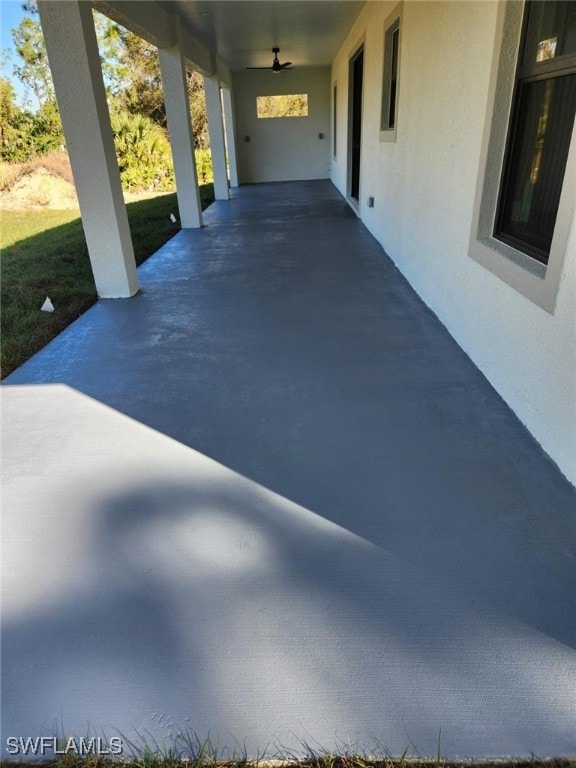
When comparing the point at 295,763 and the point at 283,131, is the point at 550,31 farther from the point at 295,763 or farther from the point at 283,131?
the point at 283,131

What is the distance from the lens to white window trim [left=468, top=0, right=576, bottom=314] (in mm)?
2045

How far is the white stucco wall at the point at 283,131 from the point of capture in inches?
A: 522

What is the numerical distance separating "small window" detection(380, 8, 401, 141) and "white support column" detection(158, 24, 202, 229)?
300 centimetres

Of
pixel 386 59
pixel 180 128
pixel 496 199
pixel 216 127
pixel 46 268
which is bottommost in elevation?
pixel 46 268

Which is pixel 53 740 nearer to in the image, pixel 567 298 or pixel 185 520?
pixel 185 520

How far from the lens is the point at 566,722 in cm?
124

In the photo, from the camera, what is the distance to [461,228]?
129 inches

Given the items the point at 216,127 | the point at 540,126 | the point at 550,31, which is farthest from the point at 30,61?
the point at 540,126

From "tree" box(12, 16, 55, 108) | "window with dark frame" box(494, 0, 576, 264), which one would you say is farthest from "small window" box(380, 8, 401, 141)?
"tree" box(12, 16, 55, 108)

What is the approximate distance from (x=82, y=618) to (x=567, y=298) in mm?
2228

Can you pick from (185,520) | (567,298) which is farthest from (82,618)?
(567,298)

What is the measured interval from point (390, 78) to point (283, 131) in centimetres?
897

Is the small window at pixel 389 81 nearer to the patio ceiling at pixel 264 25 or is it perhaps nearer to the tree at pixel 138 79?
the patio ceiling at pixel 264 25

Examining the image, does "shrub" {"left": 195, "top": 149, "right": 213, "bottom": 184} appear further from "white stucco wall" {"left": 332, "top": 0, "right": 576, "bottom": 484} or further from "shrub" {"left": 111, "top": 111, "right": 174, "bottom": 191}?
"white stucco wall" {"left": 332, "top": 0, "right": 576, "bottom": 484}
